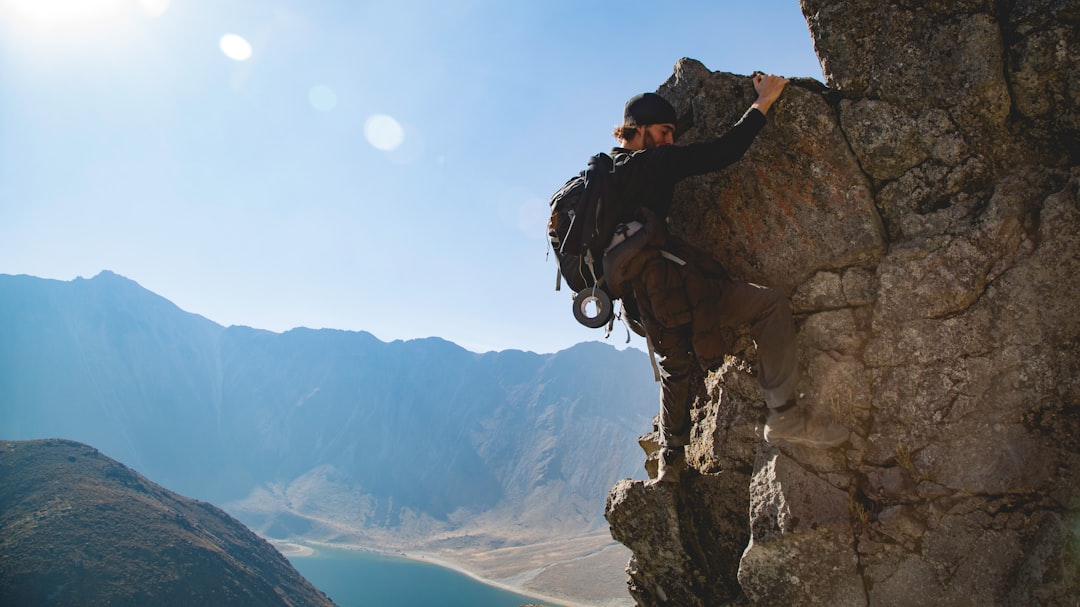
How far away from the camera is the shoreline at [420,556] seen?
112m

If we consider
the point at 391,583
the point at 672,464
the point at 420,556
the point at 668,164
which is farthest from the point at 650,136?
the point at 420,556

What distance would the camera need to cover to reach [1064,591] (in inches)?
146

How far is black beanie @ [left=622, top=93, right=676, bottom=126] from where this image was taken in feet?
18.1

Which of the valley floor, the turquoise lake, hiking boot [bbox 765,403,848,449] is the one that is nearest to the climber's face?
hiking boot [bbox 765,403,848,449]

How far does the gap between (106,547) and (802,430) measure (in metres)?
63.7

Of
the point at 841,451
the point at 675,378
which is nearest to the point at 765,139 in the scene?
the point at 675,378

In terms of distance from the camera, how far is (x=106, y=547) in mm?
51312

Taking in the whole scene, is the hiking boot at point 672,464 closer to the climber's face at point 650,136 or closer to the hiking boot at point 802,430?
the hiking boot at point 802,430

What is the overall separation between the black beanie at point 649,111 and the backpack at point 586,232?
1.84ft

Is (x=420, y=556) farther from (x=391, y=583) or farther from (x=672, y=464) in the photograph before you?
(x=672, y=464)

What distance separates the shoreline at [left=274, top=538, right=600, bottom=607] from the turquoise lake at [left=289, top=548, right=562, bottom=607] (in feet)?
5.74

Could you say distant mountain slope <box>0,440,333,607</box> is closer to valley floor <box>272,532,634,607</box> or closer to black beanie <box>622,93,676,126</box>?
valley floor <box>272,532,634,607</box>

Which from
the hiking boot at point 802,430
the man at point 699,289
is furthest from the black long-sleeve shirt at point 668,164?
the hiking boot at point 802,430

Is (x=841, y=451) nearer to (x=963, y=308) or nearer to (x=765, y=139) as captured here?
(x=963, y=308)
